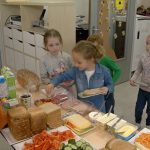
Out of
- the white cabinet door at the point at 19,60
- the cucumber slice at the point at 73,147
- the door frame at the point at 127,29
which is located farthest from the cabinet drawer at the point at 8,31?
the cucumber slice at the point at 73,147

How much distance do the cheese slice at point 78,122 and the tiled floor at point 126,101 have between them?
4.39ft

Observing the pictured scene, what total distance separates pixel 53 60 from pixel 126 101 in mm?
1402

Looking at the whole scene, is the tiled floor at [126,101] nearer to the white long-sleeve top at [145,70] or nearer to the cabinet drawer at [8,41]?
the white long-sleeve top at [145,70]

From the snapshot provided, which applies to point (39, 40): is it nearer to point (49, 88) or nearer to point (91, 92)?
point (49, 88)

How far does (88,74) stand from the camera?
1.62 meters

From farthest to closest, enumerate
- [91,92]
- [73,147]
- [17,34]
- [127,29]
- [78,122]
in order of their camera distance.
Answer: [17,34], [127,29], [91,92], [78,122], [73,147]

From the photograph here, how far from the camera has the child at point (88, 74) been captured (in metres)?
1.54

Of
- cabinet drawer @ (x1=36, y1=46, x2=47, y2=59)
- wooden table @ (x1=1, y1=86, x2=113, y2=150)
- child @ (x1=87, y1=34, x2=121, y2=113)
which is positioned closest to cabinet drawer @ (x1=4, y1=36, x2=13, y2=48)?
cabinet drawer @ (x1=36, y1=46, x2=47, y2=59)

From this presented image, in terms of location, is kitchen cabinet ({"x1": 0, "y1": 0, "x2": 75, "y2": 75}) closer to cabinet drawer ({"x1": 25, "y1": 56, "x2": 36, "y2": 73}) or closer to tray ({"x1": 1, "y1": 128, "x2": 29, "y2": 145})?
cabinet drawer ({"x1": 25, "y1": 56, "x2": 36, "y2": 73})

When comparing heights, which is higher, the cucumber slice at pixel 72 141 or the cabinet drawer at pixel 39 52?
the cabinet drawer at pixel 39 52

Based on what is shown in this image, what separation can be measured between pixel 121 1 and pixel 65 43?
1.02 m

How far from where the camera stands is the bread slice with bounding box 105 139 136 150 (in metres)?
1.02

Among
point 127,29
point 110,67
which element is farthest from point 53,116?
point 127,29

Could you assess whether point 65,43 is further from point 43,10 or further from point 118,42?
point 118,42
